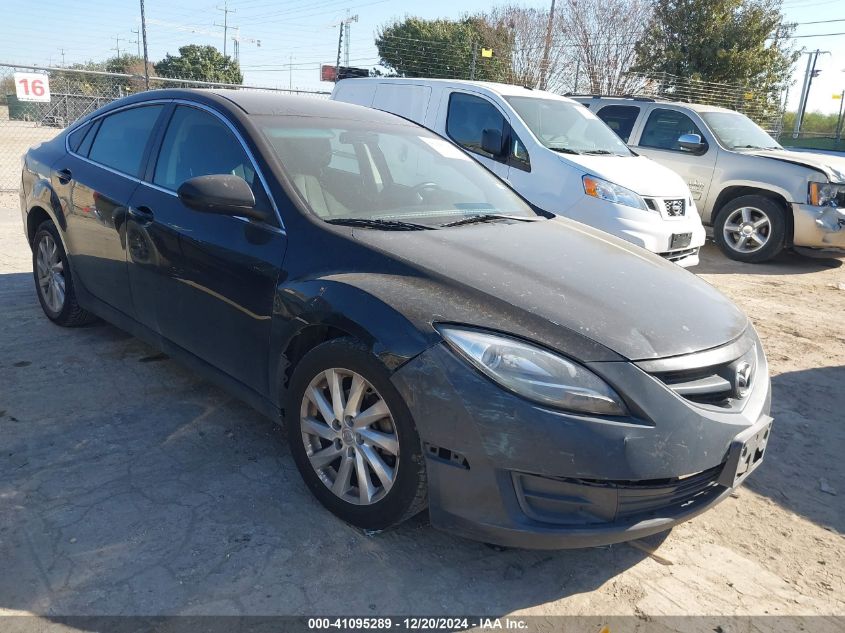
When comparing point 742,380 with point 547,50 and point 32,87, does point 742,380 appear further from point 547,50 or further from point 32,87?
point 547,50

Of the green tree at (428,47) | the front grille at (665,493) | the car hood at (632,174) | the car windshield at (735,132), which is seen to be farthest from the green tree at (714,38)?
the front grille at (665,493)

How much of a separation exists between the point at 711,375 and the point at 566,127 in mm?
5610

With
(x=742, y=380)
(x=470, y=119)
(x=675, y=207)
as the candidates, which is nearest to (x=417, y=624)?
(x=742, y=380)

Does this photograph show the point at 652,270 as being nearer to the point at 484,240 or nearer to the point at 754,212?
the point at 484,240

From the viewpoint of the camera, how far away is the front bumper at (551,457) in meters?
2.14

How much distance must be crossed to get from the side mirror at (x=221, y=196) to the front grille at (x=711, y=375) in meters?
1.74

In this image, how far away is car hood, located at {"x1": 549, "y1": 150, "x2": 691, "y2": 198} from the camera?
6.67 meters

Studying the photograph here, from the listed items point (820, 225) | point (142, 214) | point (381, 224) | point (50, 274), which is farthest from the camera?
point (820, 225)

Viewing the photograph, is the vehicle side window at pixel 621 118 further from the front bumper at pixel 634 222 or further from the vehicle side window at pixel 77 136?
the vehicle side window at pixel 77 136

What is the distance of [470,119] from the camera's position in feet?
24.7

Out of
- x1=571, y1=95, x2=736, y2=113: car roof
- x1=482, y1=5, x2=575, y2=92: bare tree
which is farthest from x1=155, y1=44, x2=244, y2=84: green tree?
x1=571, y1=95, x2=736, y2=113: car roof

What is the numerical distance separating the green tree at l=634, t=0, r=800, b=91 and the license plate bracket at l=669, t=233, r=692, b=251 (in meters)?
18.4

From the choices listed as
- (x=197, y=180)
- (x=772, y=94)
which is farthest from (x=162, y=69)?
(x=197, y=180)

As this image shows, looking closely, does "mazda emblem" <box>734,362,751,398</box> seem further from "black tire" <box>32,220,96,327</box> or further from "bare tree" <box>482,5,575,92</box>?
"bare tree" <box>482,5,575,92</box>
